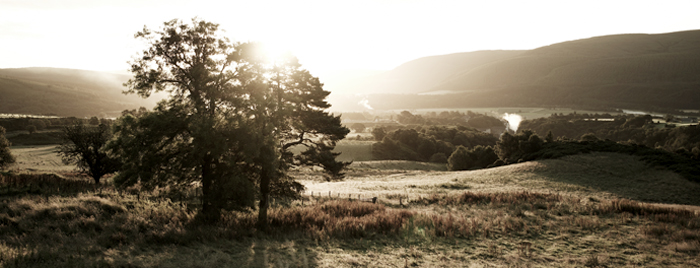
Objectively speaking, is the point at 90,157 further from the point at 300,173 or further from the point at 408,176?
the point at 408,176

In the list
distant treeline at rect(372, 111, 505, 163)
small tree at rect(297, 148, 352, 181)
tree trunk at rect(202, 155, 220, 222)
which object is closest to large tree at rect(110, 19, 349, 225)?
tree trunk at rect(202, 155, 220, 222)

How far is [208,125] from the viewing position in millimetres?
14008

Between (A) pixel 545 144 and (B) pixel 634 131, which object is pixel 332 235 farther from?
(B) pixel 634 131

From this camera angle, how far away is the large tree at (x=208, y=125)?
14.5m

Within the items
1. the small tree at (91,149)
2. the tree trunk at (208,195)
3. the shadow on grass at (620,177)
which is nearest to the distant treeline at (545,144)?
the shadow on grass at (620,177)

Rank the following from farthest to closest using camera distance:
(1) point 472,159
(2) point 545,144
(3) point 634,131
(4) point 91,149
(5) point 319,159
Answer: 1. (3) point 634,131
2. (1) point 472,159
3. (2) point 545,144
4. (4) point 91,149
5. (5) point 319,159

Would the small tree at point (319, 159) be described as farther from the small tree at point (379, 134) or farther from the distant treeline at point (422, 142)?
the small tree at point (379, 134)

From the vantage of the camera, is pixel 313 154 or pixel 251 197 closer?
pixel 251 197

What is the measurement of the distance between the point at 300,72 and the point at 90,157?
20190 mm

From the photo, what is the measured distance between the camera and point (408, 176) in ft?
161

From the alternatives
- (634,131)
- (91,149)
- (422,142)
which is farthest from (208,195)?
(634,131)

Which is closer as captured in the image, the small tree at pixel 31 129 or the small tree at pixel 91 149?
the small tree at pixel 91 149

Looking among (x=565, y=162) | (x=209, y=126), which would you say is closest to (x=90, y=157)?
Result: (x=209, y=126)

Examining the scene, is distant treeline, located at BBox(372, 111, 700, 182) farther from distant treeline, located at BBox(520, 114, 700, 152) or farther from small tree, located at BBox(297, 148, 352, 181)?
small tree, located at BBox(297, 148, 352, 181)
